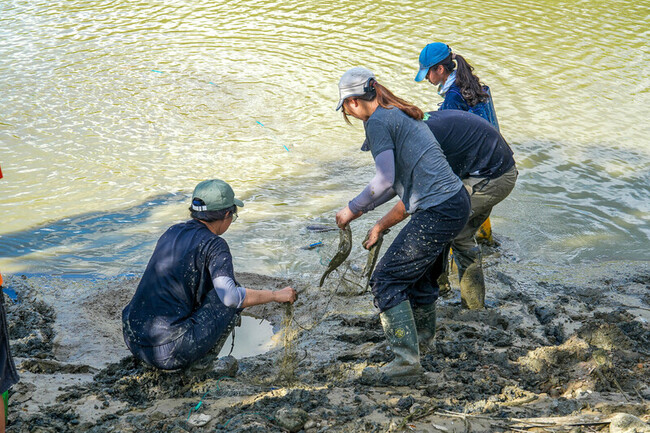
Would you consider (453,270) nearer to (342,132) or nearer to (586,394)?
(586,394)

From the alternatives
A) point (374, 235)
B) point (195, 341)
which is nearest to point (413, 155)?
point (374, 235)

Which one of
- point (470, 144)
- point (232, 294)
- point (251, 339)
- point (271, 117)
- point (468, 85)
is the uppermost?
point (468, 85)

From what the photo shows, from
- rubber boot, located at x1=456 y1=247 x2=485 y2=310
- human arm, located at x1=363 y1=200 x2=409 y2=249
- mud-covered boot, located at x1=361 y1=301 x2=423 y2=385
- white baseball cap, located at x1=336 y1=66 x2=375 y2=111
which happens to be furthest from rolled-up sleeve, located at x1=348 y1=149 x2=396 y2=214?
rubber boot, located at x1=456 y1=247 x2=485 y2=310

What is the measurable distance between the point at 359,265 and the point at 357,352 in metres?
1.83

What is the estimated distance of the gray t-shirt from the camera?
12.6 feet

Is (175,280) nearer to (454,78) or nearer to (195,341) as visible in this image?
(195,341)

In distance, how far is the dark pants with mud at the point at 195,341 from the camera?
3973 millimetres

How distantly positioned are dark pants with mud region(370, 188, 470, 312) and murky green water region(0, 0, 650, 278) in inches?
93.1

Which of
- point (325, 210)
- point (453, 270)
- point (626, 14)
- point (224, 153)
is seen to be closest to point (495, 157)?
point (453, 270)

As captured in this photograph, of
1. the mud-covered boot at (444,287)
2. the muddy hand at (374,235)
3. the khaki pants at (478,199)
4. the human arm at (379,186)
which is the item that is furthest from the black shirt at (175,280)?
the mud-covered boot at (444,287)

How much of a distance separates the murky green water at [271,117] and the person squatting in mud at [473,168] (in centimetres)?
168

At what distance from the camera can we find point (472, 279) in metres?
5.17

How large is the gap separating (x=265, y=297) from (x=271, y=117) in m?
6.76

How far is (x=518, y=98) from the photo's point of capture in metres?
11.2
